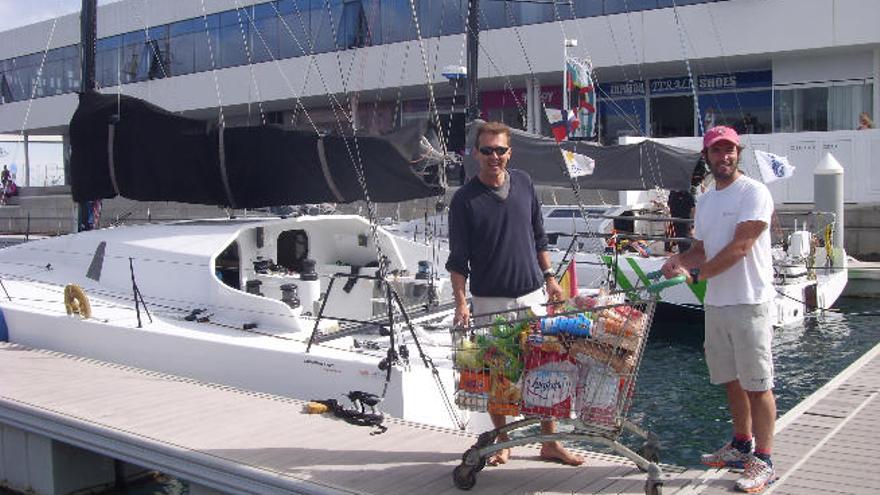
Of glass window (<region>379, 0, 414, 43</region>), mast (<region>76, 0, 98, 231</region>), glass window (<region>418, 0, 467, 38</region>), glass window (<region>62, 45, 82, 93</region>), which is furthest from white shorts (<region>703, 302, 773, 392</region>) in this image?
glass window (<region>62, 45, 82, 93</region>)

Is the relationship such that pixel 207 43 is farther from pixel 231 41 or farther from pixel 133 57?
pixel 133 57

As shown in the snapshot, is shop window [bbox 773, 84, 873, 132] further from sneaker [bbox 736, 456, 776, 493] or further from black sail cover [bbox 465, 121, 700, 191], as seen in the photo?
sneaker [bbox 736, 456, 776, 493]

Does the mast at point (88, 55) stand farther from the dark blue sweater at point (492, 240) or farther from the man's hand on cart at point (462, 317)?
the man's hand on cart at point (462, 317)

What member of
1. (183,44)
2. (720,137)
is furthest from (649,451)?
(183,44)

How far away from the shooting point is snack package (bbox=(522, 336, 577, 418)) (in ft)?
15.6

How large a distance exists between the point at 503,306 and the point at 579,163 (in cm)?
1009

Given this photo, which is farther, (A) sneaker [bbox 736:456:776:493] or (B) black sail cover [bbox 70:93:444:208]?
(B) black sail cover [bbox 70:93:444:208]

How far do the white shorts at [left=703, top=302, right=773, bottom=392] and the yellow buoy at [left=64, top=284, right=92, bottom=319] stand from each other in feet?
21.3

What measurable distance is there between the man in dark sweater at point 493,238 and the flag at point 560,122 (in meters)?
9.10

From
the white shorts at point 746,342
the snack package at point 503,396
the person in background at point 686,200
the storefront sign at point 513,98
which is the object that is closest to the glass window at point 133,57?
the storefront sign at point 513,98

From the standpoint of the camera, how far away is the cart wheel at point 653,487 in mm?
4773

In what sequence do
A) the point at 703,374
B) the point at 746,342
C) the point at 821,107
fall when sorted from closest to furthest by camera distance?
the point at 746,342 → the point at 703,374 → the point at 821,107

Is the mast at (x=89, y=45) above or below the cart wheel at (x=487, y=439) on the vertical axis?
above

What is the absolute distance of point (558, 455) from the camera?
5.49 m
